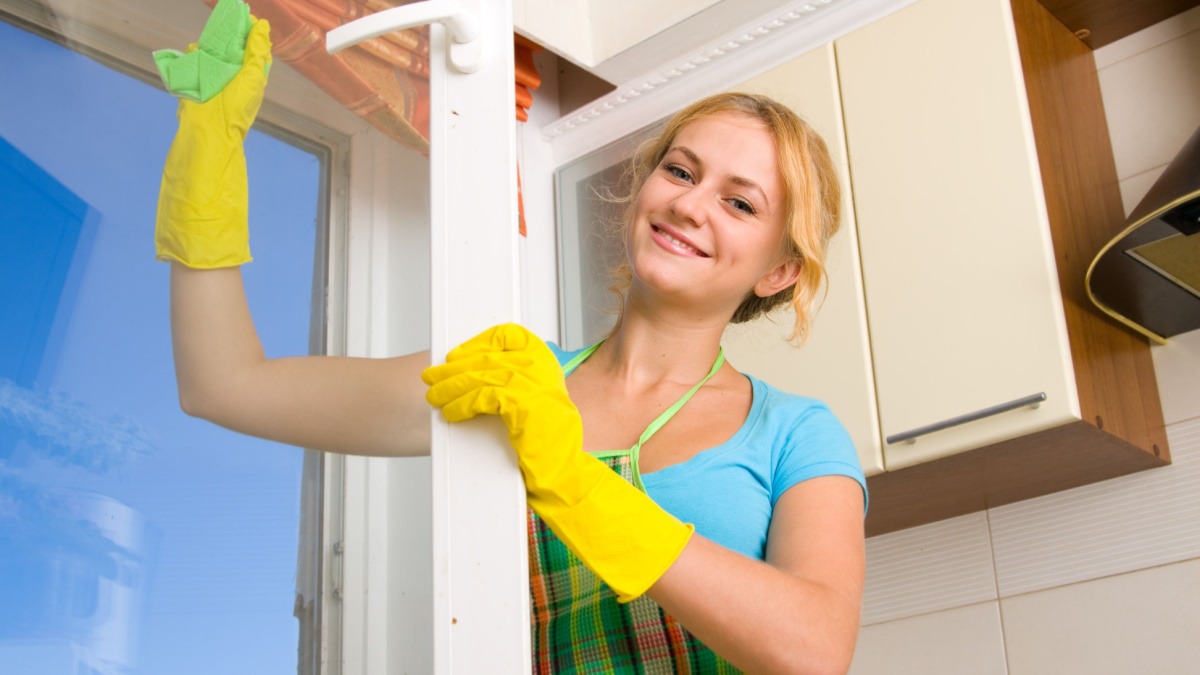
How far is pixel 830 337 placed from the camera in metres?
1.69

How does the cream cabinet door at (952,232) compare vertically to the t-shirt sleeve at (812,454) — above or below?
above

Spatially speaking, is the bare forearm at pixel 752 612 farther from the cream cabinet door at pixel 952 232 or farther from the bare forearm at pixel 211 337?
the cream cabinet door at pixel 952 232

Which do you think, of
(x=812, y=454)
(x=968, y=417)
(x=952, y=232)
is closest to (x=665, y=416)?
(x=812, y=454)

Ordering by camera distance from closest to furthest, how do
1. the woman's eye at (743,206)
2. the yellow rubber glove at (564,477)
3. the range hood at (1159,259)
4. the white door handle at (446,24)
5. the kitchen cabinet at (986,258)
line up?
the yellow rubber glove at (564,477)
the white door handle at (446,24)
the woman's eye at (743,206)
the range hood at (1159,259)
the kitchen cabinet at (986,258)

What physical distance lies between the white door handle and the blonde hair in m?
0.30

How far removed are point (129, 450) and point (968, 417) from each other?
1.04 meters

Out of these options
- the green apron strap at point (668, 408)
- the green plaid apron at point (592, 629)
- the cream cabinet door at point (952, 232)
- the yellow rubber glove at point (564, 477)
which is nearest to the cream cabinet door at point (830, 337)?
the cream cabinet door at point (952, 232)

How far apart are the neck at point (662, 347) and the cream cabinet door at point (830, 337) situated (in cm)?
45

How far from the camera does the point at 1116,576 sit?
1.62m

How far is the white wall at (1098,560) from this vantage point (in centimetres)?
159

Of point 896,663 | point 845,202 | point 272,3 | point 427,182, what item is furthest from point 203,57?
point 896,663

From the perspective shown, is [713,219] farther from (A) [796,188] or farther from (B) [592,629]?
(B) [592,629]

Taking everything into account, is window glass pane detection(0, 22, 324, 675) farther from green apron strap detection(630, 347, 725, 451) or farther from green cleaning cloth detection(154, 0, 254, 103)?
green apron strap detection(630, 347, 725, 451)

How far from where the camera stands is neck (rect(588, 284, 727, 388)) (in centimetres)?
109
